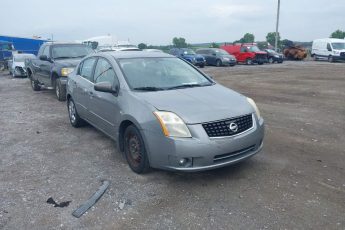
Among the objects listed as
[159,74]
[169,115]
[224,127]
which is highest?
[159,74]

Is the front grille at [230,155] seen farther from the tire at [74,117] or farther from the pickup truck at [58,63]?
the pickup truck at [58,63]

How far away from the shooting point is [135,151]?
4496 millimetres

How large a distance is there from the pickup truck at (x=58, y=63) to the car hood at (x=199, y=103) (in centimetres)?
597

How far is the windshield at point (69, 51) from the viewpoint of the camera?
10.6 m

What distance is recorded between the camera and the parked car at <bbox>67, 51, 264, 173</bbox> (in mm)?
3875

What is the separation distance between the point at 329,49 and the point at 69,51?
93.8 feet

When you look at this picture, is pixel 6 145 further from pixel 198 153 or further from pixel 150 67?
pixel 198 153

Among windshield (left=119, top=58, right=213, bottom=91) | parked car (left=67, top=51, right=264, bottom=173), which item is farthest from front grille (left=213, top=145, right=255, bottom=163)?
windshield (left=119, top=58, right=213, bottom=91)

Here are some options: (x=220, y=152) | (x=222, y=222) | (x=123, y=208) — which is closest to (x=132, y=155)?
(x=123, y=208)

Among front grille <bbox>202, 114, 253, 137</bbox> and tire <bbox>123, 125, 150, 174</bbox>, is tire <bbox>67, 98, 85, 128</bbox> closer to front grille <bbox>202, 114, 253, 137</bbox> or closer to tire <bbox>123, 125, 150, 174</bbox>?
tire <bbox>123, 125, 150, 174</bbox>

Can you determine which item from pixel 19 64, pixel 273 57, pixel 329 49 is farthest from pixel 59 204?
pixel 329 49

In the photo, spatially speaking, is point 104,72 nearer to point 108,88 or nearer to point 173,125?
point 108,88

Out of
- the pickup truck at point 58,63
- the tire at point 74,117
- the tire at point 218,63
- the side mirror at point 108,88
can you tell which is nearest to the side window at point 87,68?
the tire at point 74,117

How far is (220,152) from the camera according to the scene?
3.90 metres
